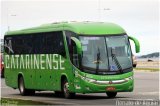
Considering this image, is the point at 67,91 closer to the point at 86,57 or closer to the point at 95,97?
the point at 95,97

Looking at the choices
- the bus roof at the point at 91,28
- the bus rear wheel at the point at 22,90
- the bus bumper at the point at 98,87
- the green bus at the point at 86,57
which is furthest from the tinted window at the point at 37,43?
the bus bumper at the point at 98,87

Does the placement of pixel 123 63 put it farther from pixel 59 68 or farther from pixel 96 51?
pixel 59 68

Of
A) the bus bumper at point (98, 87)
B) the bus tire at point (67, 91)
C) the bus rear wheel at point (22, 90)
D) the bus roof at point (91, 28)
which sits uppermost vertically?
the bus roof at point (91, 28)

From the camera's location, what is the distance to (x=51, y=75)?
29.8m

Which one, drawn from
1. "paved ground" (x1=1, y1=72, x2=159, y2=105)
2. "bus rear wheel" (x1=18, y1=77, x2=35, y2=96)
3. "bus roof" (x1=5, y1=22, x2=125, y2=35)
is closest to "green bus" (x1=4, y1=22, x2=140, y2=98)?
"bus roof" (x1=5, y1=22, x2=125, y2=35)

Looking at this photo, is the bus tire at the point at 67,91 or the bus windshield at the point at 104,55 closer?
the bus windshield at the point at 104,55

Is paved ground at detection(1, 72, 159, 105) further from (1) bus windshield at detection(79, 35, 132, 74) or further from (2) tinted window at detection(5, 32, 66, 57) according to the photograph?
(2) tinted window at detection(5, 32, 66, 57)

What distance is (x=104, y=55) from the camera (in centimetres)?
2698

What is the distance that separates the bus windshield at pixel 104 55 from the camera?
26797 millimetres

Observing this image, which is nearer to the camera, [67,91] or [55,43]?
[67,91]

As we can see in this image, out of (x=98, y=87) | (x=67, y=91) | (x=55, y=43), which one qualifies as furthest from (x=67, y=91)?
(x=55, y=43)

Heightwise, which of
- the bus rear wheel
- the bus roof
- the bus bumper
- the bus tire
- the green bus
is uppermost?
the bus roof

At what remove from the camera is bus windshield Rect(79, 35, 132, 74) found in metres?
26.8

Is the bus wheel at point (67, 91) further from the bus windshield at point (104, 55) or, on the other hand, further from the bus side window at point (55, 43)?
the bus windshield at point (104, 55)
